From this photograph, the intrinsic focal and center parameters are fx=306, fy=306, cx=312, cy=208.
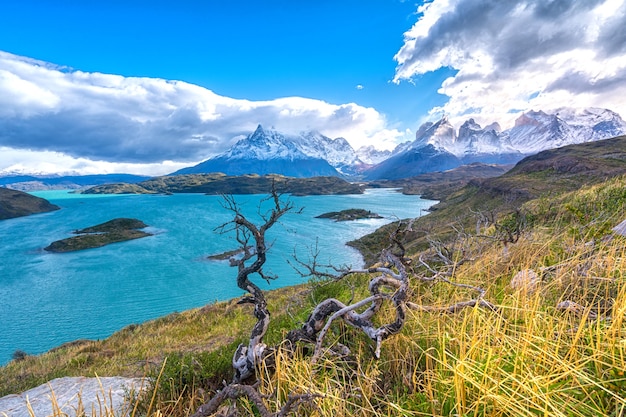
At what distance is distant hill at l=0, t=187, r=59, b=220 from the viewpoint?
140 m

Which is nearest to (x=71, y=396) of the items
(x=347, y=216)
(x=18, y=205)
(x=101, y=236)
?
(x=101, y=236)

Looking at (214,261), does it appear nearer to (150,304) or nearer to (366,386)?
(150,304)

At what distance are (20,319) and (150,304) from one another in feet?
47.9

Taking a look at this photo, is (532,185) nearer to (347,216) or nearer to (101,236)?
(347,216)

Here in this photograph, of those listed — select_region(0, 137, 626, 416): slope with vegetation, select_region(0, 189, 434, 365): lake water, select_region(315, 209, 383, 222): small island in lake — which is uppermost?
select_region(0, 137, 626, 416): slope with vegetation

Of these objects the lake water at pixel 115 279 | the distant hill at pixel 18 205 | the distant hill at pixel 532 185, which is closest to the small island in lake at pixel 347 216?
the lake water at pixel 115 279

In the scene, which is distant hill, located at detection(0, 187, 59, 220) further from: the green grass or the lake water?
the green grass

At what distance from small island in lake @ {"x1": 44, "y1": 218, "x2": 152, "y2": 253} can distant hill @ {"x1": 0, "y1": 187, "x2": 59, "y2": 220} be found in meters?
82.4

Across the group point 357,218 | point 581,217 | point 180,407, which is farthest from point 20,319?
point 357,218

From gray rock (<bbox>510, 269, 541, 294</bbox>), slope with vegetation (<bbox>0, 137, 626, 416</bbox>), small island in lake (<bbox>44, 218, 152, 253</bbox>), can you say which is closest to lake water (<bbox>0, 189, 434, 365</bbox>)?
small island in lake (<bbox>44, 218, 152, 253</bbox>)

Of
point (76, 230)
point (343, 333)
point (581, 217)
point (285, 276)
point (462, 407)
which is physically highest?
point (581, 217)

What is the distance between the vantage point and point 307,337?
4.24m

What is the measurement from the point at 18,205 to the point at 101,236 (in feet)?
360

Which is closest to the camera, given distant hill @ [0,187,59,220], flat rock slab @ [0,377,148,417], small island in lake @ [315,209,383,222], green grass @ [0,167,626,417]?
green grass @ [0,167,626,417]
